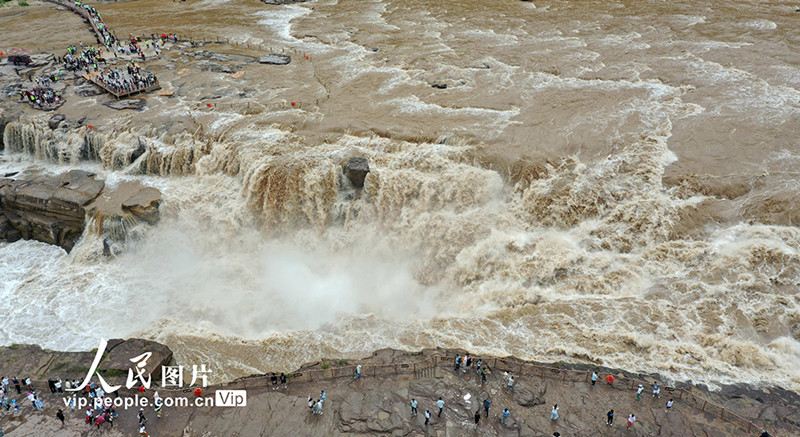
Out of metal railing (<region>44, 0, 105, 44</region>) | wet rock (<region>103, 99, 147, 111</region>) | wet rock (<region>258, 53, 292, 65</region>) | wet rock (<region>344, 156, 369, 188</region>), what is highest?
metal railing (<region>44, 0, 105, 44</region>)

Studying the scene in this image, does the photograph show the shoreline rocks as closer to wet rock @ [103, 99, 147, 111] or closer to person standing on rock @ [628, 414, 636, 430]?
wet rock @ [103, 99, 147, 111]

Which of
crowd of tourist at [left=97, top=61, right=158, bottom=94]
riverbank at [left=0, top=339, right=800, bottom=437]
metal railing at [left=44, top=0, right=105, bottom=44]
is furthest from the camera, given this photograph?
metal railing at [left=44, top=0, right=105, bottom=44]

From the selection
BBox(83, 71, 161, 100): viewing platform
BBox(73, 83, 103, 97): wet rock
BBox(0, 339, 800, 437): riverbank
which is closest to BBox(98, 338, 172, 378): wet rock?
BBox(0, 339, 800, 437): riverbank

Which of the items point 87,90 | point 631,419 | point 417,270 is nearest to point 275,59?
point 87,90

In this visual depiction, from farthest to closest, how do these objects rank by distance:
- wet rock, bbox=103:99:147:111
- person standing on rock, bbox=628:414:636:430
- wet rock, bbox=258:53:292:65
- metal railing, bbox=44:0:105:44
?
metal railing, bbox=44:0:105:44, wet rock, bbox=258:53:292:65, wet rock, bbox=103:99:147:111, person standing on rock, bbox=628:414:636:430

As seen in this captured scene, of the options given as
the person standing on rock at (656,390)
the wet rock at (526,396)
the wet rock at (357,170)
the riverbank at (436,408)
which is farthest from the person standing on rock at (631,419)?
the wet rock at (357,170)

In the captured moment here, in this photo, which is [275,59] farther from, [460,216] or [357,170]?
[460,216]

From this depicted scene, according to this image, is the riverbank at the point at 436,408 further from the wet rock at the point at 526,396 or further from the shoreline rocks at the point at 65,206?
the shoreline rocks at the point at 65,206

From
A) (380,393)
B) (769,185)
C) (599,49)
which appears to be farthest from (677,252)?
(599,49)
